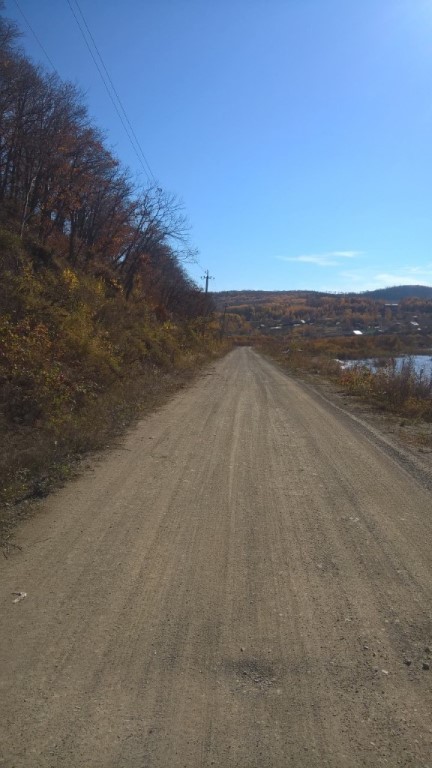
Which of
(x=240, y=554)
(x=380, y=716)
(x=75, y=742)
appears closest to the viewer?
(x=75, y=742)

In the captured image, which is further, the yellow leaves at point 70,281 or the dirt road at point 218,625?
the yellow leaves at point 70,281

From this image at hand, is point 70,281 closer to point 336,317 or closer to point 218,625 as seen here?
point 218,625

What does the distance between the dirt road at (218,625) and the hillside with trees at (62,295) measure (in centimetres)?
173

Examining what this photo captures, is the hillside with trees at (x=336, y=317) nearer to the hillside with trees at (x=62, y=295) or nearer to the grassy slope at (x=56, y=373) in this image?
the hillside with trees at (x=62, y=295)

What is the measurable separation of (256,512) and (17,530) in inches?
99.6

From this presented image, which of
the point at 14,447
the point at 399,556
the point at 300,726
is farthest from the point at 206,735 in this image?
the point at 14,447

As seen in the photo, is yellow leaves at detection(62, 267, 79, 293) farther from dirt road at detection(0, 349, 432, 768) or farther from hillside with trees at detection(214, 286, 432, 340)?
hillside with trees at detection(214, 286, 432, 340)

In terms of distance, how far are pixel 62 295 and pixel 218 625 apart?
13191mm

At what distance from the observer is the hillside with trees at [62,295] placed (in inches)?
365

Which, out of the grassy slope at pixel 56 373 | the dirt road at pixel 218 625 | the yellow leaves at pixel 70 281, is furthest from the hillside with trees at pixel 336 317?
the dirt road at pixel 218 625

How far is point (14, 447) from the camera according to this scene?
7988 mm

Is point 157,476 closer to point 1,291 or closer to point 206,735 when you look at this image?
point 206,735

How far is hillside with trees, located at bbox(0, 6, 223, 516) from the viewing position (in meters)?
9.27

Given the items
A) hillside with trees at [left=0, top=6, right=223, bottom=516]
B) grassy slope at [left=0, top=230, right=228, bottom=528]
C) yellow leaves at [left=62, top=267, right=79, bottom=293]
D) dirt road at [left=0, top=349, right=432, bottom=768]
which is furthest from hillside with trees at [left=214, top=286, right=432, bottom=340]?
dirt road at [left=0, top=349, right=432, bottom=768]
